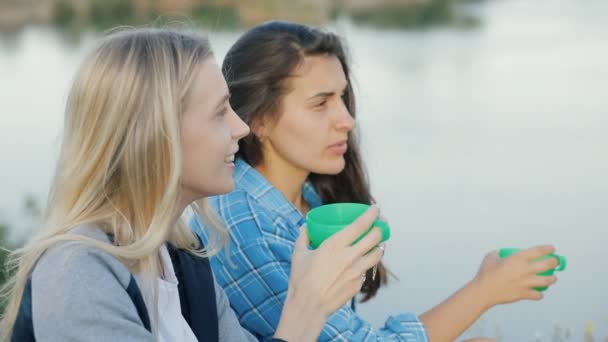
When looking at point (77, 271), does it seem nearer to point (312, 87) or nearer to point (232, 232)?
point (232, 232)

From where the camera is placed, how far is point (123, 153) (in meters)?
1.71

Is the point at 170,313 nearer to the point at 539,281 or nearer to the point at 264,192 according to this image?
the point at 264,192

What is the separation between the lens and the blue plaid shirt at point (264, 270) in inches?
92.5

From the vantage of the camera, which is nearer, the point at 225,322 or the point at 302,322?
the point at 302,322

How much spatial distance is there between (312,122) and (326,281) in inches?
32.3

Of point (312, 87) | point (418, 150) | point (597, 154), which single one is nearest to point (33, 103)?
point (418, 150)

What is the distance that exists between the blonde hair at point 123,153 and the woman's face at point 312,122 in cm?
86

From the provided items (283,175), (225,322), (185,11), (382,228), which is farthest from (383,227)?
(185,11)

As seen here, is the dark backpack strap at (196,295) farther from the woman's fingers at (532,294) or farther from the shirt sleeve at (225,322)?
the woman's fingers at (532,294)

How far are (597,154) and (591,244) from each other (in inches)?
46.0

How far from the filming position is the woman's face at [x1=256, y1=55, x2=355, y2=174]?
8.59 ft

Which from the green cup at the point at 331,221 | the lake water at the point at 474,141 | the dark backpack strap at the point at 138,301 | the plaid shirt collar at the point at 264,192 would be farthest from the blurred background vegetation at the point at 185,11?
the dark backpack strap at the point at 138,301

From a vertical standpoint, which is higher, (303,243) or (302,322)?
(303,243)

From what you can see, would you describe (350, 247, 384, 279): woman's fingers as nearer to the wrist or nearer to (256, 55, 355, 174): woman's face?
the wrist
